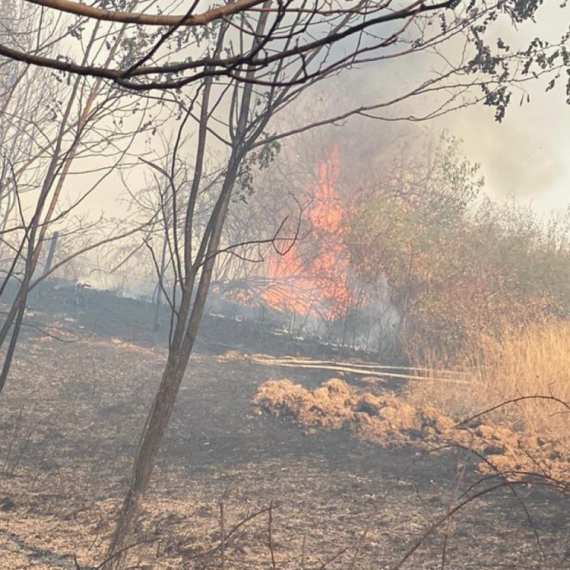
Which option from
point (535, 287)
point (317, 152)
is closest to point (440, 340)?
point (535, 287)

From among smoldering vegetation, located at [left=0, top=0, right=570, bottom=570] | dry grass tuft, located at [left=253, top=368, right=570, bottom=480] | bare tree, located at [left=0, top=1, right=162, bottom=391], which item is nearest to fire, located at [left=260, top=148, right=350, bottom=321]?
smoldering vegetation, located at [left=0, top=0, right=570, bottom=570]

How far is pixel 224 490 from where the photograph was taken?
6.11 metres

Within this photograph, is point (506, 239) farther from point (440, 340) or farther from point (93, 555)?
point (93, 555)

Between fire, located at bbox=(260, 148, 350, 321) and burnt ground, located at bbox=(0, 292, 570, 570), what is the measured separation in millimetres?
7682

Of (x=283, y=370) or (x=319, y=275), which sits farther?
(x=319, y=275)

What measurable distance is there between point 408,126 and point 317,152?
3.19 metres

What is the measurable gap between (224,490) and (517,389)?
3.57 meters

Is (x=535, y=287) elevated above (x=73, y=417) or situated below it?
above

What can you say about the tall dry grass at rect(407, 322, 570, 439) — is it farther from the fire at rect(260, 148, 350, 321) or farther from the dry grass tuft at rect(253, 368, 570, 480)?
the fire at rect(260, 148, 350, 321)

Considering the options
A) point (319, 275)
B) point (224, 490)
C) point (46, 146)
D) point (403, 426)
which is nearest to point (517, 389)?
point (403, 426)

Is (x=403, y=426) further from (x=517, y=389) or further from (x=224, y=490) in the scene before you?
(x=224, y=490)

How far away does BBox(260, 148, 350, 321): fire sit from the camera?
18.6 metres

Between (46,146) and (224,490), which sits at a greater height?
(46,146)

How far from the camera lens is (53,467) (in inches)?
263
